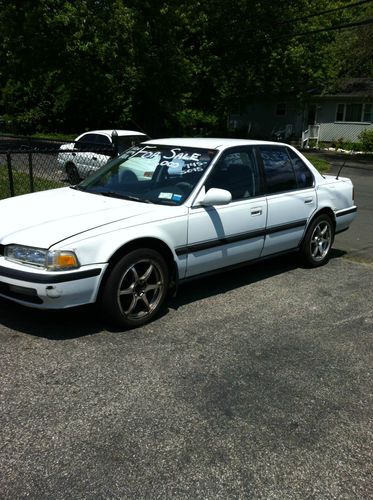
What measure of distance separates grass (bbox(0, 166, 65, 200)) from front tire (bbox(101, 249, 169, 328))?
596 cm

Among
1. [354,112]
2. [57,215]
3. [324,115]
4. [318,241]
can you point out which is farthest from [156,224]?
[324,115]

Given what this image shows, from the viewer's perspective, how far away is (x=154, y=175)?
16.5ft

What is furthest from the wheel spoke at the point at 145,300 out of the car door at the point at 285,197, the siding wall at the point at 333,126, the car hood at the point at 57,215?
the siding wall at the point at 333,126

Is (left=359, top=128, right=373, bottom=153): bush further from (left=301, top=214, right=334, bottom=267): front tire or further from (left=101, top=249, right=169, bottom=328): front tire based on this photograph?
(left=101, top=249, right=169, bottom=328): front tire

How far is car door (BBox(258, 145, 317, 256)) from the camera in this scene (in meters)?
5.45

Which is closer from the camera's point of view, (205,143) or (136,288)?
(136,288)

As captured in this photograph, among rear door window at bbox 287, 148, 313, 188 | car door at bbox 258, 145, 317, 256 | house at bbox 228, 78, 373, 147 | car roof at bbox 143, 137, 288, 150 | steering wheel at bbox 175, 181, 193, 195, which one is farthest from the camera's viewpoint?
house at bbox 228, 78, 373, 147

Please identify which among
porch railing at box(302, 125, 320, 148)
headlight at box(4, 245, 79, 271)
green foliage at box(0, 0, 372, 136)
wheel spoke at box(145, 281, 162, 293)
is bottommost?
porch railing at box(302, 125, 320, 148)

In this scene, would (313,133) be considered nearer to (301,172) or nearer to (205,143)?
(301,172)

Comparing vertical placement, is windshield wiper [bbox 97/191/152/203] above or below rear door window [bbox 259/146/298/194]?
below

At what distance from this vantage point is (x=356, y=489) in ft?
8.24

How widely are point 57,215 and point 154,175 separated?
1.15 meters

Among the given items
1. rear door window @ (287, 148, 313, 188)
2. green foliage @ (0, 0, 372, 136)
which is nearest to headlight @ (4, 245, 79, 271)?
rear door window @ (287, 148, 313, 188)

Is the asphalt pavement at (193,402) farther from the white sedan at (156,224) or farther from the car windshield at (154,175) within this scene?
the car windshield at (154,175)
